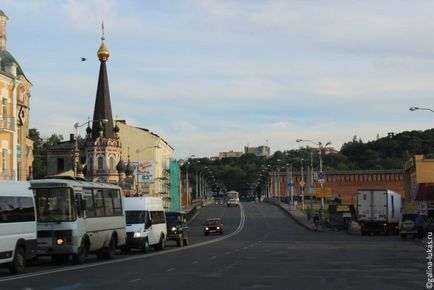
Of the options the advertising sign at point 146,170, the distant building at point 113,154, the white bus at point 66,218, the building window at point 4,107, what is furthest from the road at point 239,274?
the advertising sign at point 146,170

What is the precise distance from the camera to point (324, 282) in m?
18.8

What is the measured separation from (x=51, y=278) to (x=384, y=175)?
140 meters

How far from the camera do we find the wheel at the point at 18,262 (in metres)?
23.0

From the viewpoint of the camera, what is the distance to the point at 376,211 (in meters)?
62.6

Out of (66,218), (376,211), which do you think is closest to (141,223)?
(66,218)

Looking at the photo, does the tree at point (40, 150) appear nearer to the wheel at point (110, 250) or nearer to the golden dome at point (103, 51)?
the golden dome at point (103, 51)

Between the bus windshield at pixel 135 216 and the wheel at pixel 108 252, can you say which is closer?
the wheel at pixel 108 252

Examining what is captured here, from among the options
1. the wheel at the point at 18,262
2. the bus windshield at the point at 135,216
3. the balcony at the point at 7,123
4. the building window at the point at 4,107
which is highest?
the building window at the point at 4,107

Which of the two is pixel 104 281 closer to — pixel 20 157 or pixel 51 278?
pixel 51 278

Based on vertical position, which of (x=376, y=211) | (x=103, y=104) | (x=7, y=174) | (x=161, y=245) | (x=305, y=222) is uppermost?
(x=103, y=104)

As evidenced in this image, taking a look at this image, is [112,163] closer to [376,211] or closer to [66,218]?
[376,211]

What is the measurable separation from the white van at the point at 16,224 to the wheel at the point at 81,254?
109 inches

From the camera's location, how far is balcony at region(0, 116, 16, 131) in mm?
51438

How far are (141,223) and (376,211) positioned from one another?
32.3m
